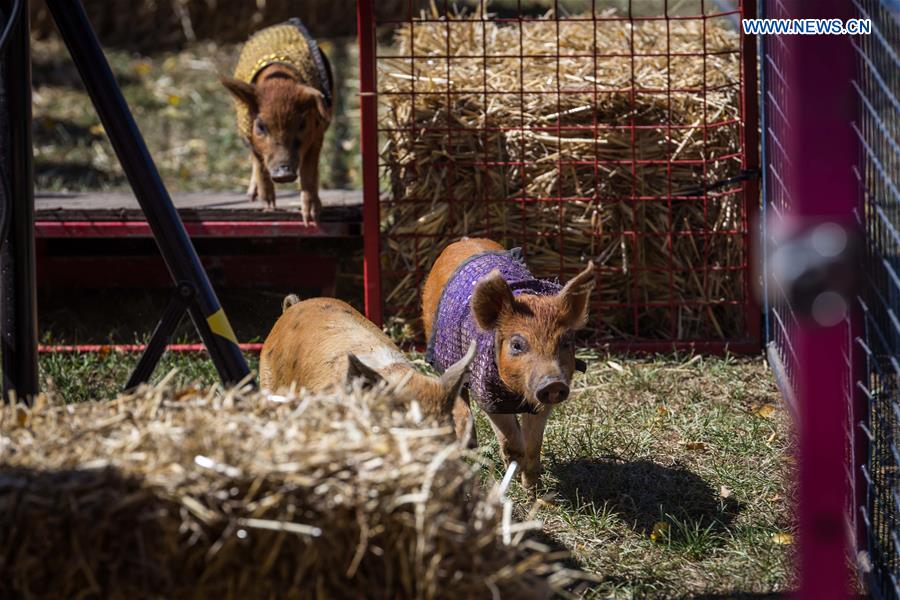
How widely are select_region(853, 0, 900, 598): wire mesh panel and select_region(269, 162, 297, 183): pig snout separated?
125 inches

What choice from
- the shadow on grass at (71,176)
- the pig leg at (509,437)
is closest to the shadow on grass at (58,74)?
the shadow on grass at (71,176)

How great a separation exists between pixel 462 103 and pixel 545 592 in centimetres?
416

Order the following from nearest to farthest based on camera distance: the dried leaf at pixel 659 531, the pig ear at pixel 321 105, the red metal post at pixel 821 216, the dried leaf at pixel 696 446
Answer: the red metal post at pixel 821 216, the dried leaf at pixel 659 531, the dried leaf at pixel 696 446, the pig ear at pixel 321 105

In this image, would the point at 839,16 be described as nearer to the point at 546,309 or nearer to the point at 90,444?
the point at 90,444

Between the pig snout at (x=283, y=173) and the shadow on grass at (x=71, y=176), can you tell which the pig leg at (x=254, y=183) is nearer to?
the pig snout at (x=283, y=173)

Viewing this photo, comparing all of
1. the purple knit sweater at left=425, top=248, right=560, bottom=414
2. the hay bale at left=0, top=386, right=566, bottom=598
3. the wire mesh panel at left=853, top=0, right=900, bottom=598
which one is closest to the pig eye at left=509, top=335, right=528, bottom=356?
the purple knit sweater at left=425, top=248, right=560, bottom=414

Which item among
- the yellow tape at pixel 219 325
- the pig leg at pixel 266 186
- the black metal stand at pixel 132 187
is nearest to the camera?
the black metal stand at pixel 132 187

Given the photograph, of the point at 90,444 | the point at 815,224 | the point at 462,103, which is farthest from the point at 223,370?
the point at 462,103

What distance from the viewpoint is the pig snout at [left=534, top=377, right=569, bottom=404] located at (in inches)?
161

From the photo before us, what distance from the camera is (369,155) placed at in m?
5.98

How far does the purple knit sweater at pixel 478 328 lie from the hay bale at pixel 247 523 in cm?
193

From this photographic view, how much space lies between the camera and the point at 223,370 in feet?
11.9

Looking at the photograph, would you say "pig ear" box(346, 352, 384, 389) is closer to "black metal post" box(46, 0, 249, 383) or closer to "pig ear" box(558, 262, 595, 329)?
"black metal post" box(46, 0, 249, 383)

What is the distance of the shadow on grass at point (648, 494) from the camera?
422 cm
